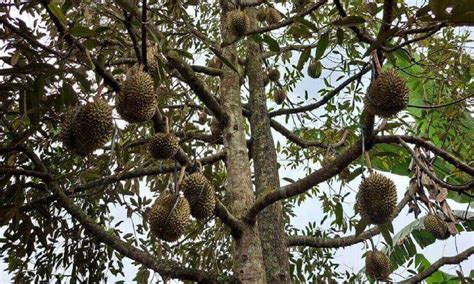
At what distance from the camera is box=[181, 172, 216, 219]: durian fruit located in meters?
1.67

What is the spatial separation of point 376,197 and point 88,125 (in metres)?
0.98

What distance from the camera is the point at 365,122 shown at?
1.38m

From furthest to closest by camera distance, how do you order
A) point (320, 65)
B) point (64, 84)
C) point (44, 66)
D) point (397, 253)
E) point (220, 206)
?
1. point (397, 253)
2. point (320, 65)
3. point (220, 206)
4. point (64, 84)
5. point (44, 66)

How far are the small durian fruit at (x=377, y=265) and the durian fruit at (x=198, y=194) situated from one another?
1062 millimetres

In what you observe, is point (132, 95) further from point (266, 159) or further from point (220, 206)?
point (266, 159)

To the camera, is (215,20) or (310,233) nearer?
(310,233)

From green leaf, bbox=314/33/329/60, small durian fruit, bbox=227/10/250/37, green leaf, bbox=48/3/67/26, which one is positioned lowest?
green leaf, bbox=48/3/67/26

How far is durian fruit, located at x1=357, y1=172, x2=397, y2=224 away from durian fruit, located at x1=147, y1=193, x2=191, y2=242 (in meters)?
0.63

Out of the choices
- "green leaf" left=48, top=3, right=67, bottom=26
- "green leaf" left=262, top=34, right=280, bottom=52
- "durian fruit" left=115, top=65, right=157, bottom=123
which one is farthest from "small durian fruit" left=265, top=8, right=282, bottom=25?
"green leaf" left=48, top=3, right=67, bottom=26

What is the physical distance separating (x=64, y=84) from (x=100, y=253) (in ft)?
5.02

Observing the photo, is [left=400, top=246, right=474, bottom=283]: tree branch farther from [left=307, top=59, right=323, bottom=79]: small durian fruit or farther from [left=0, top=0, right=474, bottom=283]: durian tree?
[left=307, top=59, right=323, bottom=79]: small durian fruit

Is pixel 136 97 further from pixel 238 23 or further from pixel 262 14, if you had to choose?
pixel 262 14

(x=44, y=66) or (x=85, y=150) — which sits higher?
(x=44, y=66)

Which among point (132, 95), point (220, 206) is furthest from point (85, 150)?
point (220, 206)
